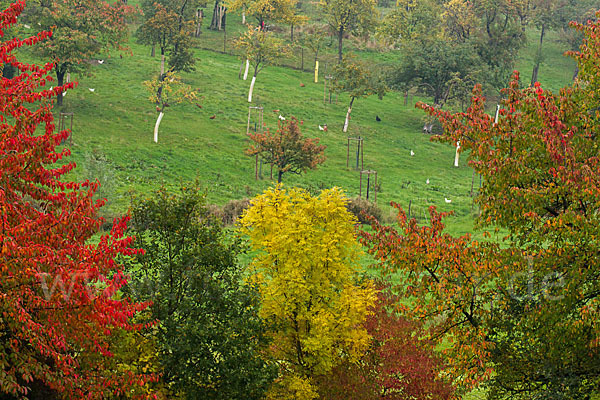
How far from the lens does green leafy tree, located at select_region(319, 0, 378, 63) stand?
297 feet

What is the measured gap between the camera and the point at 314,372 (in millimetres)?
20344

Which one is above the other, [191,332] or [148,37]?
[148,37]

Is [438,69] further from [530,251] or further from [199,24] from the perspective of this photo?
[530,251]

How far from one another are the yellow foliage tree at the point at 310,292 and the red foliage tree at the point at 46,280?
592 centimetres

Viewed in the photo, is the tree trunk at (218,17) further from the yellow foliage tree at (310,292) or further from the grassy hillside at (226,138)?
the yellow foliage tree at (310,292)

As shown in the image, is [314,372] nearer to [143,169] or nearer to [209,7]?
[143,169]

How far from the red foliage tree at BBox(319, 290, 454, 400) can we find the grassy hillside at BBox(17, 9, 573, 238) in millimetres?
23770

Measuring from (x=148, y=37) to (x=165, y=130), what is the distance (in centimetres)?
1117

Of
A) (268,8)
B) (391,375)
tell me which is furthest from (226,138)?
(391,375)

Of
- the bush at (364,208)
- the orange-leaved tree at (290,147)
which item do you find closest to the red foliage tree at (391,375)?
the bush at (364,208)

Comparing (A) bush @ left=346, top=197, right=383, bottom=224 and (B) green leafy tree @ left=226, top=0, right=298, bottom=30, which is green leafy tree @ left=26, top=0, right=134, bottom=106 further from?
(B) green leafy tree @ left=226, top=0, right=298, bottom=30

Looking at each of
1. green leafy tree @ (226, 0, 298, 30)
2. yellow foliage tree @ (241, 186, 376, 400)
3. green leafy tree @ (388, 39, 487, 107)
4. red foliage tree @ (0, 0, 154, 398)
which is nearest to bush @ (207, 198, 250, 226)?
yellow foliage tree @ (241, 186, 376, 400)

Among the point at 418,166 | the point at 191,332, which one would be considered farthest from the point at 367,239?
the point at 418,166

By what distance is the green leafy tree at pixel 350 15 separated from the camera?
9044cm
